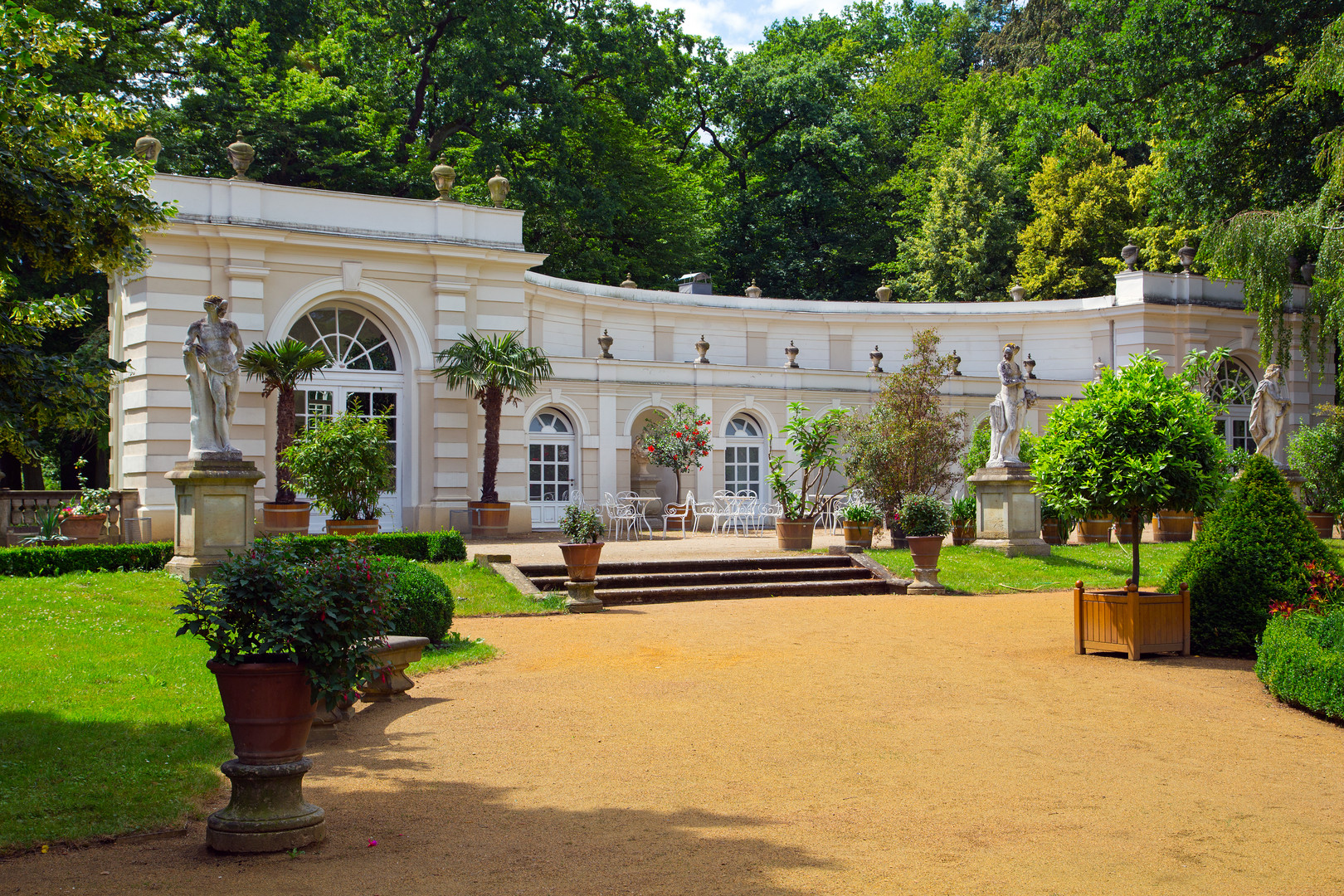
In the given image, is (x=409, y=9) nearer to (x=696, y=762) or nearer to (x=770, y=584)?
(x=770, y=584)

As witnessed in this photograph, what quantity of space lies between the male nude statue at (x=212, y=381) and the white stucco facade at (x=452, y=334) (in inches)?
171

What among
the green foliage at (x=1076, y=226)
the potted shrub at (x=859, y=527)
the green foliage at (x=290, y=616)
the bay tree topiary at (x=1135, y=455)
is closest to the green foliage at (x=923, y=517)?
the potted shrub at (x=859, y=527)

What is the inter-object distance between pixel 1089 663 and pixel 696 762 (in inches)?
188

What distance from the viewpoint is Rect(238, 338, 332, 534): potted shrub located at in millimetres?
17531

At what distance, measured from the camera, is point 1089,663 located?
9.59 metres

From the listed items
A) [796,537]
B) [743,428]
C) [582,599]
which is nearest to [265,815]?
[582,599]

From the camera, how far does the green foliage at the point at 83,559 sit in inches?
510

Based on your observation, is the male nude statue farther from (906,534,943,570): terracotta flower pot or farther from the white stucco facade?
(906,534,943,570): terracotta flower pot

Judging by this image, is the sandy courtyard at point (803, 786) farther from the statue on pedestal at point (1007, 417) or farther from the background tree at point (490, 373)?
the background tree at point (490, 373)

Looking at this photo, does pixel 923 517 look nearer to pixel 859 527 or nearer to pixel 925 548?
pixel 925 548

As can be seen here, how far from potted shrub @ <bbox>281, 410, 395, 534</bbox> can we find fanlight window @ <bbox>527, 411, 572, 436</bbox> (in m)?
7.00

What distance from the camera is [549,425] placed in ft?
78.0

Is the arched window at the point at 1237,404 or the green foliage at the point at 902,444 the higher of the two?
the arched window at the point at 1237,404

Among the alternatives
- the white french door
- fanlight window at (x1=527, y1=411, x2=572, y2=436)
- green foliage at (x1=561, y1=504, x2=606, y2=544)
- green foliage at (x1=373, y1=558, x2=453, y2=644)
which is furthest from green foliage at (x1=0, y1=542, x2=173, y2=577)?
fanlight window at (x1=527, y1=411, x2=572, y2=436)
